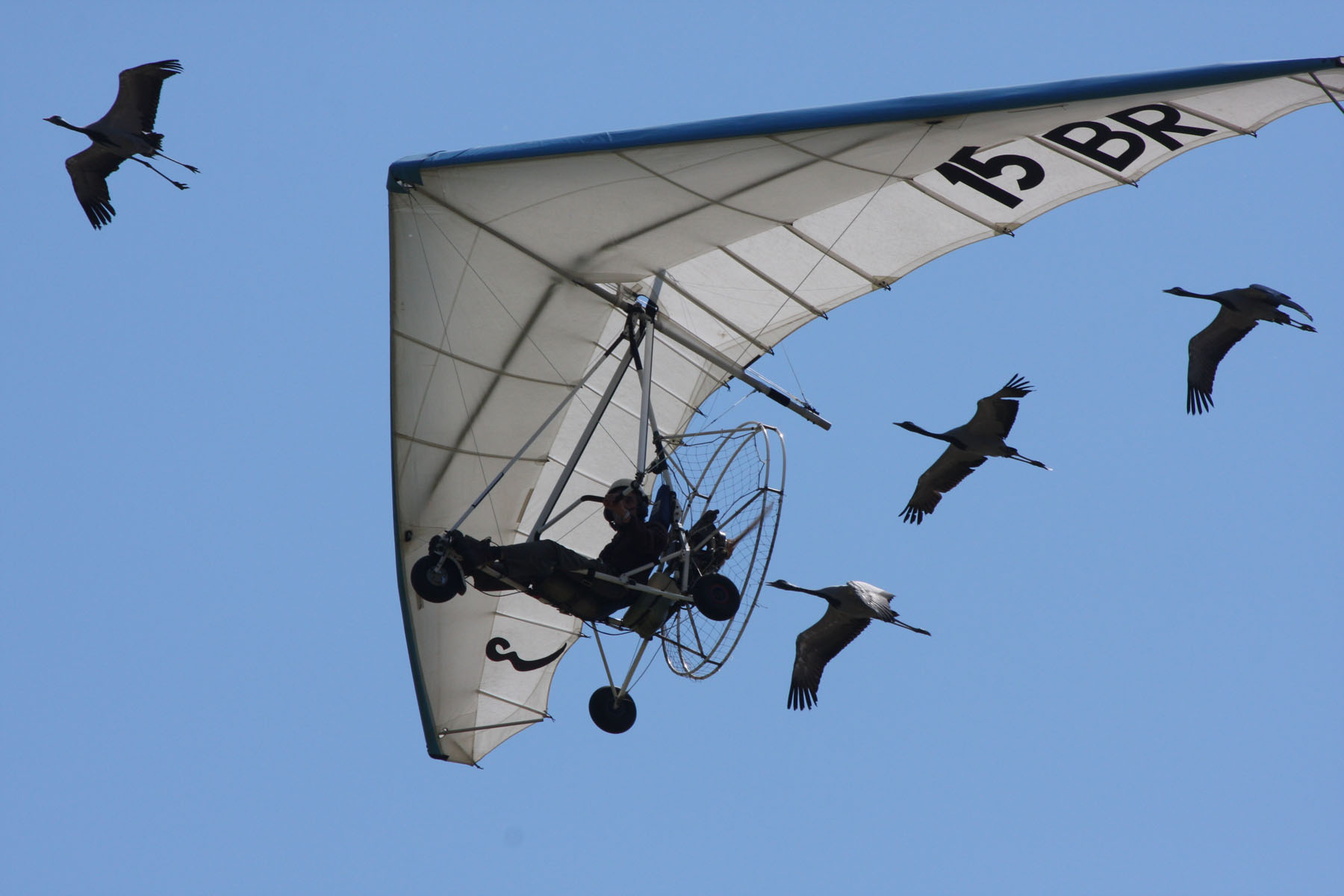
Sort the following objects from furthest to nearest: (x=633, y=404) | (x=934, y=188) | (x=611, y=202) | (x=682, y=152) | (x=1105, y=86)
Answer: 1. (x=633, y=404)
2. (x=934, y=188)
3. (x=611, y=202)
4. (x=682, y=152)
5. (x=1105, y=86)

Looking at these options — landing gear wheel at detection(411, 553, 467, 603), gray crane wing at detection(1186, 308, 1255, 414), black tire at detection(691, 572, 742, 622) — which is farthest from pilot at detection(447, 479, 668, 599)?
gray crane wing at detection(1186, 308, 1255, 414)

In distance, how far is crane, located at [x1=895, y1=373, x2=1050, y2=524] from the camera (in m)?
15.6

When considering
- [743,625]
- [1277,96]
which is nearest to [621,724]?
[743,625]

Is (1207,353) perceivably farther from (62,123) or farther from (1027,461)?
(62,123)

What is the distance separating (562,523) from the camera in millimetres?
17250

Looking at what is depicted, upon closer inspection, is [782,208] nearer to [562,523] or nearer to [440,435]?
[440,435]

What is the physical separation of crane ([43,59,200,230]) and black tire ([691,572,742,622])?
8737 millimetres

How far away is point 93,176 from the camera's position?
1841 centimetres

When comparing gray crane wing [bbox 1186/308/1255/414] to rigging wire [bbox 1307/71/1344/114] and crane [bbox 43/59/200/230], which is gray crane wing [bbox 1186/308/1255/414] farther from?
crane [bbox 43/59/200/230]

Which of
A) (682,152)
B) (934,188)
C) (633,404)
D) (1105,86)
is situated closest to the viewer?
(1105,86)

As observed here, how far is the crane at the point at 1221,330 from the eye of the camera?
14710 millimetres

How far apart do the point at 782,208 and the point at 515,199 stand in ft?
7.47

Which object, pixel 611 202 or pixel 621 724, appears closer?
pixel 611 202

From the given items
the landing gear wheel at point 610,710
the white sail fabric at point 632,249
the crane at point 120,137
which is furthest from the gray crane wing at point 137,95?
the landing gear wheel at point 610,710
